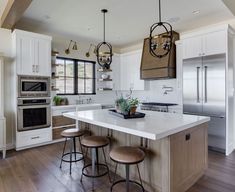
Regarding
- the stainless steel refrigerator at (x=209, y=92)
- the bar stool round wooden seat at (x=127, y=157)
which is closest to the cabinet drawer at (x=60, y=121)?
the bar stool round wooden seat at (x=127, y=157)

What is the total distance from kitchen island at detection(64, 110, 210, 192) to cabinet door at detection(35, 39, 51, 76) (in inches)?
83.7

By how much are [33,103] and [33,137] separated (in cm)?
80

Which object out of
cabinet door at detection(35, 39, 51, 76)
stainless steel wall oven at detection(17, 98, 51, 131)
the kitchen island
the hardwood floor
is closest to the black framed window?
cabinet door at detection(35, 39, 51, 76)

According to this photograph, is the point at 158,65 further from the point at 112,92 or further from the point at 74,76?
the point at 74,76

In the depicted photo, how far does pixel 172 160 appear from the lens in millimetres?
2051

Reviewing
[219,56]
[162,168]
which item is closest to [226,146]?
[219,56]

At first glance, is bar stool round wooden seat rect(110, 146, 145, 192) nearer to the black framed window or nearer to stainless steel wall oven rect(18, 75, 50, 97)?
stainless steel wall oven rect(18, 75, 50, 97)

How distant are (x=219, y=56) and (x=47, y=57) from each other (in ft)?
13.1

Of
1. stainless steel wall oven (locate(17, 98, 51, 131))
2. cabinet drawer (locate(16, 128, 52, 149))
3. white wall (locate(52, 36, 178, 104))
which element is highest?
white wall (locate(52, 36, 178, 104))

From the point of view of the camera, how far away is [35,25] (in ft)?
14.3

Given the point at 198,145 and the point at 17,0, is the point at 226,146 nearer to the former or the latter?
the point at 198,145

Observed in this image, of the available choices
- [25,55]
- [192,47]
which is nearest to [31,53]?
[25,55]

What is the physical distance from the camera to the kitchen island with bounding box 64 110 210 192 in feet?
6.59

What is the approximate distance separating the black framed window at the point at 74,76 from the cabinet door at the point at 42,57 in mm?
684
